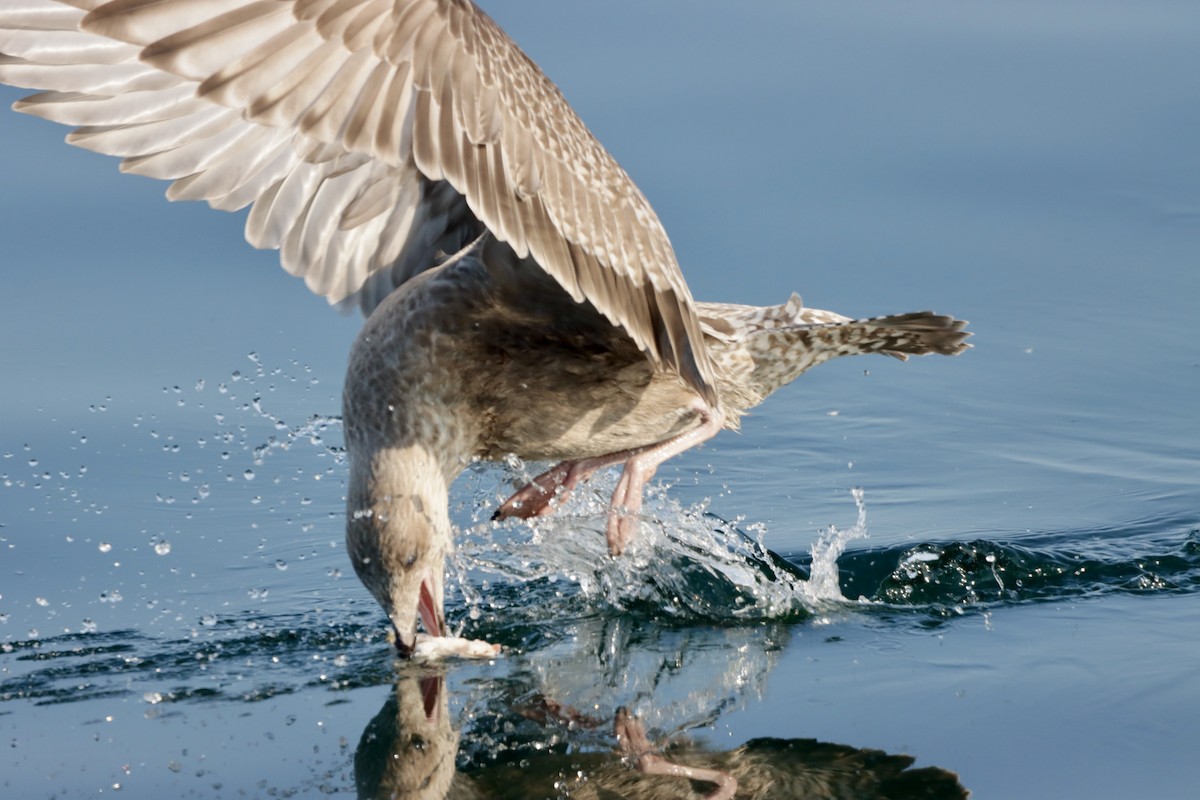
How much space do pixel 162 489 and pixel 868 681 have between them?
9.52ft

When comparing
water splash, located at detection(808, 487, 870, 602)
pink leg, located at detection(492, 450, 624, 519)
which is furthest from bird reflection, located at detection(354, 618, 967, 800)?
pink leg, located at detection(492, 450, 624, 519)

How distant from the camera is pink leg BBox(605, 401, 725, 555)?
5.52 meters

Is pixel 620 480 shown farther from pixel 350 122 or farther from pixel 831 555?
pixel 350 122

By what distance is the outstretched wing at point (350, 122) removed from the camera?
4016mm

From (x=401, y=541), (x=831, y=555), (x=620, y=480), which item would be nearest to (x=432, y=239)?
(x=620, y=480)

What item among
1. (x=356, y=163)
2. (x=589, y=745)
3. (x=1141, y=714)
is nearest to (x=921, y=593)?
(x=1141, y=714)

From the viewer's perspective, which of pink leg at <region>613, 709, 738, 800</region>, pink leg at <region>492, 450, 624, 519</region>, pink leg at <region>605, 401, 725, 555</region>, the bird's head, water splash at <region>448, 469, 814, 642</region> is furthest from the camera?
pink leg at <region>492, 450, 624, 519</region>

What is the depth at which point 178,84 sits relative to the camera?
5223 millimetres

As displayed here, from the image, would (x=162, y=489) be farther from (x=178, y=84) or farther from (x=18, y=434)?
(x=178, y=84)

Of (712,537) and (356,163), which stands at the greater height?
(356,163)

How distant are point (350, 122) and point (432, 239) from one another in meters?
1.85

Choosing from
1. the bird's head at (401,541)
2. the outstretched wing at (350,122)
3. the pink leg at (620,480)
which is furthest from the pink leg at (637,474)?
the bird's head at (401,541)

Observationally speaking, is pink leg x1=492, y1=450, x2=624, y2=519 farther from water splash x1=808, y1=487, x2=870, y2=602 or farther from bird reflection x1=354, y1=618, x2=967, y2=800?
bird reflection x1=354, y1=618, x2=967, y2=800

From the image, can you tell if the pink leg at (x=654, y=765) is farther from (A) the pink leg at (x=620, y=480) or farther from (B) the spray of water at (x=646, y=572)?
(A) the pink leg at (x=620, y=480)
